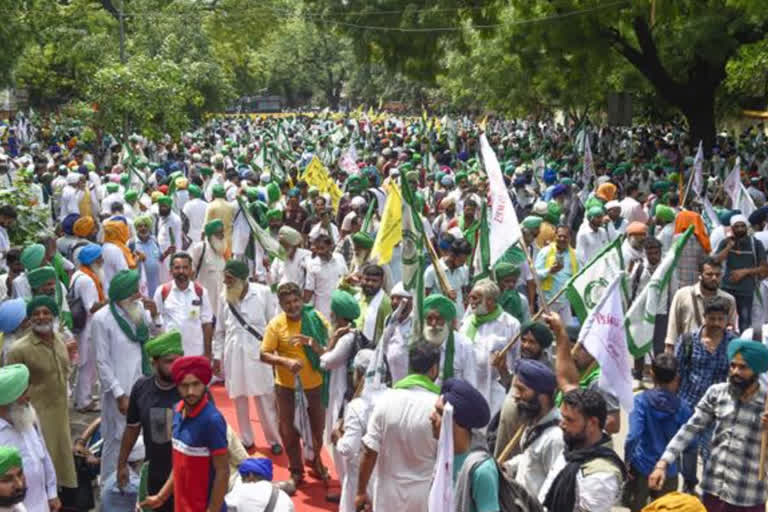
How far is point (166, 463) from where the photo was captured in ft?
17.9

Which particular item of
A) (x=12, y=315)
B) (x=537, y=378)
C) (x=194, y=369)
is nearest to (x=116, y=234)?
(x=12, y=315)

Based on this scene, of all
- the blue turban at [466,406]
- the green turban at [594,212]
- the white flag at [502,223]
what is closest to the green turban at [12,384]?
the blue turban at [466,406]

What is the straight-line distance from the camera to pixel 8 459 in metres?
4.36

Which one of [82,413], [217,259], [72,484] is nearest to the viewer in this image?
[72,484]

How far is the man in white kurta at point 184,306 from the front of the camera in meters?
8.23

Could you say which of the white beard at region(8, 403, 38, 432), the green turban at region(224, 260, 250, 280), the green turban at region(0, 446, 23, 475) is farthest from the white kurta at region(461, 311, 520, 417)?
the green turban at region(0, 446, 23, 475)

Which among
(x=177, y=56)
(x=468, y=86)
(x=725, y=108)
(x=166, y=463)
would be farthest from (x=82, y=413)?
(x=468, y=86)

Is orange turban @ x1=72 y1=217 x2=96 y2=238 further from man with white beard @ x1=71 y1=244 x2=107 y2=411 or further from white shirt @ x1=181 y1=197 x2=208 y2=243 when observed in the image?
white shirt @ x1=181 y1=197 x2=208 y2=243

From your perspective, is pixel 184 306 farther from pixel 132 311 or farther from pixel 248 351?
pixel 132 311

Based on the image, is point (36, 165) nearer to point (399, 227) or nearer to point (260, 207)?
point (260, 207)

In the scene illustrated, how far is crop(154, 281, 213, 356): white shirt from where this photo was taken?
8.26 metres

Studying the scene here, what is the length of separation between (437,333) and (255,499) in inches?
79.5

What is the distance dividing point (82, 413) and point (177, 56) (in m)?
29.0

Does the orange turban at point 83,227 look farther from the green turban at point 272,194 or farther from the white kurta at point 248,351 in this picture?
the green turban at point 272,194
